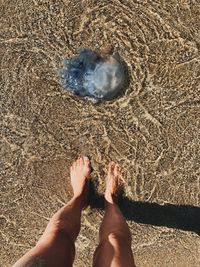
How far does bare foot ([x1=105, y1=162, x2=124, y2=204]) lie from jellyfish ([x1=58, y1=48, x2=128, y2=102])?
1.34 feet

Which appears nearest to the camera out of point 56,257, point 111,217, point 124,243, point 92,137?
point 56,257

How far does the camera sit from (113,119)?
8.46ft

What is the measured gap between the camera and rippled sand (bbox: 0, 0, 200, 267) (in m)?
2.51

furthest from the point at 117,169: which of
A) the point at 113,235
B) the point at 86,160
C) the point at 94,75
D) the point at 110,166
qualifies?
the point at 94,75

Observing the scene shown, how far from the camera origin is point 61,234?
229cm

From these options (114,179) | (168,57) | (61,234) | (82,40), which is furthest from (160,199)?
(82,40)

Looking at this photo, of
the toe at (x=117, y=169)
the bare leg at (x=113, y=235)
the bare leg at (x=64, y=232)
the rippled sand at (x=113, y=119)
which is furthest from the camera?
the toe at (x=117, y=169)

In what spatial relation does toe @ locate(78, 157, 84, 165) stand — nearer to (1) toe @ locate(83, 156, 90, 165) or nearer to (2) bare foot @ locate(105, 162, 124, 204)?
(1) toe @ locate(83, 156, 90, 165)

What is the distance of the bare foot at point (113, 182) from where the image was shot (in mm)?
2592

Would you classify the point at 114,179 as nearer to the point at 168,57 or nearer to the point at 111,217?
the point at 111,217

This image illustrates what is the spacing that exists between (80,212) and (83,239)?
12.4 inches

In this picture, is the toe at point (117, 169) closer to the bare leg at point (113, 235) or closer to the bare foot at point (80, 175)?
the bare leg at point (113, 235)

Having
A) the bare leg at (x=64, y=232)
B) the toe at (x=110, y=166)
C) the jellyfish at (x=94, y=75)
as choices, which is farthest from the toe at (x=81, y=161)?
the jellyfish at (x=94, y=75)

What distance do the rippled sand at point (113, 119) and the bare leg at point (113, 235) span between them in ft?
0.24
